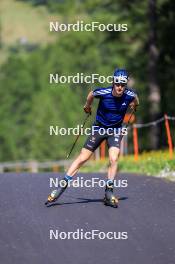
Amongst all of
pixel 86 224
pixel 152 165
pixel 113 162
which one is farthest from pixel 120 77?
pixel 152 165

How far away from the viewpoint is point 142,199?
15.6 m

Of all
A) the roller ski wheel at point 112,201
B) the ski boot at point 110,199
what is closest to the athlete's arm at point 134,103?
the ski boot at point 110,199

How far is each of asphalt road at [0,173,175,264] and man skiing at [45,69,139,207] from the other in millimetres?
342

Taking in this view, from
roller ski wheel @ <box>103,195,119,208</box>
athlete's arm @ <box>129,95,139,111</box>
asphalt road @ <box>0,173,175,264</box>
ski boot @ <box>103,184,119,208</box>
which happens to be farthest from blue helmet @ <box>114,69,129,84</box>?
asphalt road @ <box>0,173,175,264</box>

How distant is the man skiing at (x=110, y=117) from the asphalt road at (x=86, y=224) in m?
0.34

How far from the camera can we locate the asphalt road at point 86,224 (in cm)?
1070

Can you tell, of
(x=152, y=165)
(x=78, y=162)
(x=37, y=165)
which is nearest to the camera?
(x=78, y=162)

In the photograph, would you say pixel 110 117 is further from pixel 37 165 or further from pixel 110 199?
pixel 37 165

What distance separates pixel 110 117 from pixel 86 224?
7.92 feet

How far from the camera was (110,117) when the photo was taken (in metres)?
14.7

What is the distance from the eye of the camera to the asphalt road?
1070 centimetres

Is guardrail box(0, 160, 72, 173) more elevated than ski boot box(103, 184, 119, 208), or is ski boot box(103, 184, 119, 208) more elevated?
ski boot box(103, 184, 119, 208)

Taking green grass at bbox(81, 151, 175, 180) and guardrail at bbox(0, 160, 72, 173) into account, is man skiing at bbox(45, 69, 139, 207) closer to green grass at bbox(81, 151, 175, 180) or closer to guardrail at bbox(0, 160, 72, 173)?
green grass at bbox(81, 151, 175, 180)

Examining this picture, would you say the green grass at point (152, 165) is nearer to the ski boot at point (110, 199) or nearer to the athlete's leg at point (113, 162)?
the athlete's leg at point (113, 162)
